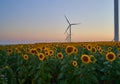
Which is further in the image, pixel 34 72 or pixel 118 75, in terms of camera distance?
pixel 34 72

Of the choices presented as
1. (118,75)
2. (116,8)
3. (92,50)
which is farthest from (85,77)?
(116,8)

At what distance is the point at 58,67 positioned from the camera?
7.52 metres

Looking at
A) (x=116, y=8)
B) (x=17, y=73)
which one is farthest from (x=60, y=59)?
(x=116, y=8)

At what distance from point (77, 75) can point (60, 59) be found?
1055 mm

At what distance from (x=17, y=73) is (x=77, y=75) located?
2.91 metres

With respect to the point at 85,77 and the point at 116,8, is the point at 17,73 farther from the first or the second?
the point at 116,8

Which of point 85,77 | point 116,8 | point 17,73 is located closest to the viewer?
point 85,77

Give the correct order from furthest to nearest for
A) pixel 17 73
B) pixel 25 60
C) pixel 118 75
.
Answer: pixel 17 73
pixel 25 60
pixel 118 75

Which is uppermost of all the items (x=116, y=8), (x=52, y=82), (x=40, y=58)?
(x=116, y=8)

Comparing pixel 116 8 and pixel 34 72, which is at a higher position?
pixel 116 8

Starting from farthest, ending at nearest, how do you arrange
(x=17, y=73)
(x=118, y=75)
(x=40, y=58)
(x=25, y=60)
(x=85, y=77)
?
(x=17, y=73) → (x=25, y=60) → (x=40, y=58) → (x=118, y=75) → (x=85, y=77)

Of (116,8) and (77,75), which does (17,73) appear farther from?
(116,8)

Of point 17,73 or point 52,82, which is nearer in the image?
point 52,82

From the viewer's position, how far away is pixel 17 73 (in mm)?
9125
